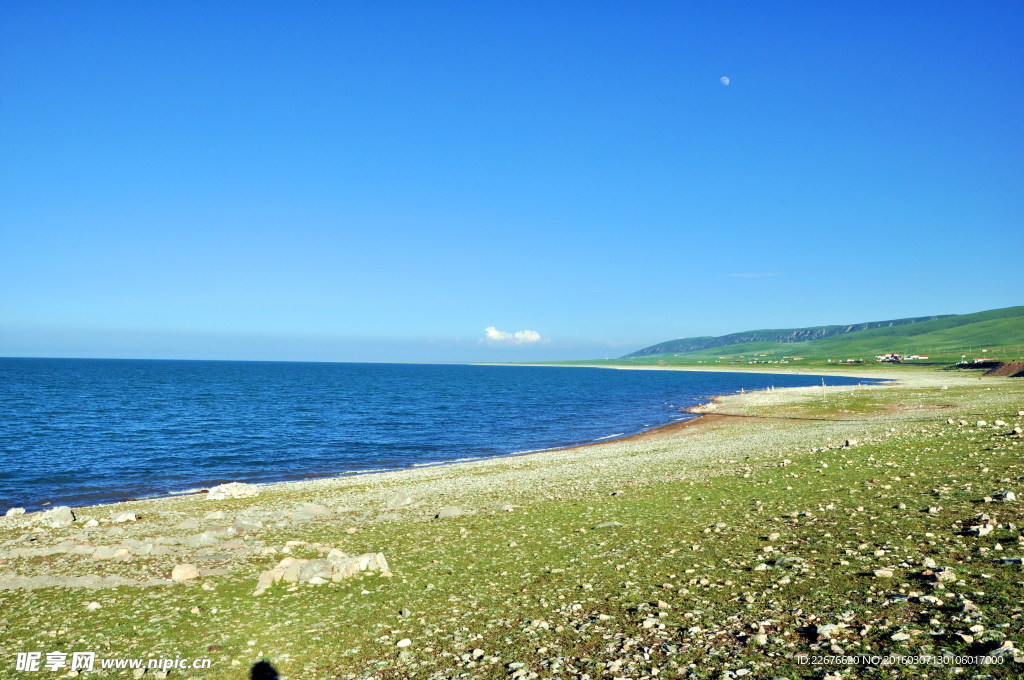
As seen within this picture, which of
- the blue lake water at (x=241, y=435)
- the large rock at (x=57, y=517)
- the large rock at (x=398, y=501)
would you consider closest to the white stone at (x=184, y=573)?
the large rock at (x=398, y=501)

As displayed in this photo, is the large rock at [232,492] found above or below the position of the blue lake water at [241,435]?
above

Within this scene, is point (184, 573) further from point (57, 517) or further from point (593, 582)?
point (57, 517)

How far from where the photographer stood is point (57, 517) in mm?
24875

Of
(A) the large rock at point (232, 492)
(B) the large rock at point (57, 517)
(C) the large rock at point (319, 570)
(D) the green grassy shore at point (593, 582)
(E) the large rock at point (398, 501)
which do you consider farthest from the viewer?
(A) the large rock at point (232, 492)

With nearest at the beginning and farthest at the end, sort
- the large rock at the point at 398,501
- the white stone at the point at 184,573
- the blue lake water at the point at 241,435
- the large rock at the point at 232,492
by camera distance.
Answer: the white stone at the point at 184,573 → the large rock at the point at 398,501 → the large rock at the point at 232,492 → the blue lake water at the point at 241,435

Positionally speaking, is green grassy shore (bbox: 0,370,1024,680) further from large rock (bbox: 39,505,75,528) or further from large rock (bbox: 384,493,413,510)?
large rock (bbox: 384,493,413,510)

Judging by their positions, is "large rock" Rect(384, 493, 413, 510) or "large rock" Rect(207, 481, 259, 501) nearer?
"large rock" Rect(384, 493, 413, 510)

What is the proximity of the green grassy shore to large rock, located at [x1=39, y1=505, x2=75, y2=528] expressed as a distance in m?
0.46

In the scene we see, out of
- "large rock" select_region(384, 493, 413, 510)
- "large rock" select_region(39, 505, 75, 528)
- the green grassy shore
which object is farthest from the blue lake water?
"large rock" select_region(384, 493, 413, 510)

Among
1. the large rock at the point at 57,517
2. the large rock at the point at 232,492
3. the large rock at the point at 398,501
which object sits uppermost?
the large rock at the point at 57,517

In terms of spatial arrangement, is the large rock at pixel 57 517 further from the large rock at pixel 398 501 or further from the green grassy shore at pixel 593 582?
the large rock at pixel 398 501

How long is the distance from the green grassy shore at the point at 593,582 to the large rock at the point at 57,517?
0.46m

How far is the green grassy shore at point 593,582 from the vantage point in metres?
9.41

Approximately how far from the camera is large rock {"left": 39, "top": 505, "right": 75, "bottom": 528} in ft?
80.5
